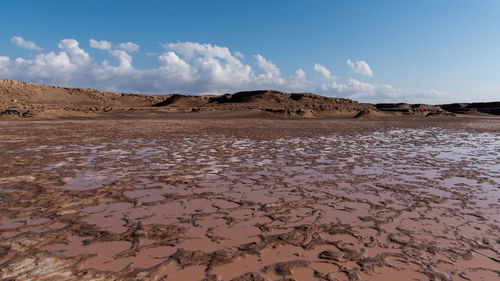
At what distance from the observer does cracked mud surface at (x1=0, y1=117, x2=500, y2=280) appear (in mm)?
3074

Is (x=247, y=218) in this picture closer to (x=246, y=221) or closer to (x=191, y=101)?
(x=246, y=221)

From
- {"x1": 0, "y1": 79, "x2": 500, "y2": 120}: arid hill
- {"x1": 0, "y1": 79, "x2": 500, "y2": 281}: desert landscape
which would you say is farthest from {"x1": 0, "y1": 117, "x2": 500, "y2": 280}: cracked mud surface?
{"x1": 0, "y1": 79, "x2": 500, "y2": 120}: arid hill

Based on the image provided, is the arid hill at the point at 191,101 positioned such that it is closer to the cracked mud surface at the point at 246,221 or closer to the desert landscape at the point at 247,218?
the desert landscape at the point at 247,218

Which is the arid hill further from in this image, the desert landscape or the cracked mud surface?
the cracked mud surface

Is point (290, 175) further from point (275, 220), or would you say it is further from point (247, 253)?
point (247, 253)

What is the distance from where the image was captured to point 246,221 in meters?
4.31

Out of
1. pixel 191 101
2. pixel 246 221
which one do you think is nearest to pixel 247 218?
pixel 246 221

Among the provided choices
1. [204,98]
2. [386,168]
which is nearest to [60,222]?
[386,168]

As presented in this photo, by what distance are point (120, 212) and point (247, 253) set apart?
2.27 metres

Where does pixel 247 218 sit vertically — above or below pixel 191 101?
below

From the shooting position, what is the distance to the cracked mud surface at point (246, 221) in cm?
307

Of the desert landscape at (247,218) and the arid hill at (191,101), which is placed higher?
the arid hill at (191,101)

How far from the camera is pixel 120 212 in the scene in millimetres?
4652

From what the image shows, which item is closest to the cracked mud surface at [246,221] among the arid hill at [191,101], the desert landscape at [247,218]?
the desert landscape at [247,218]
